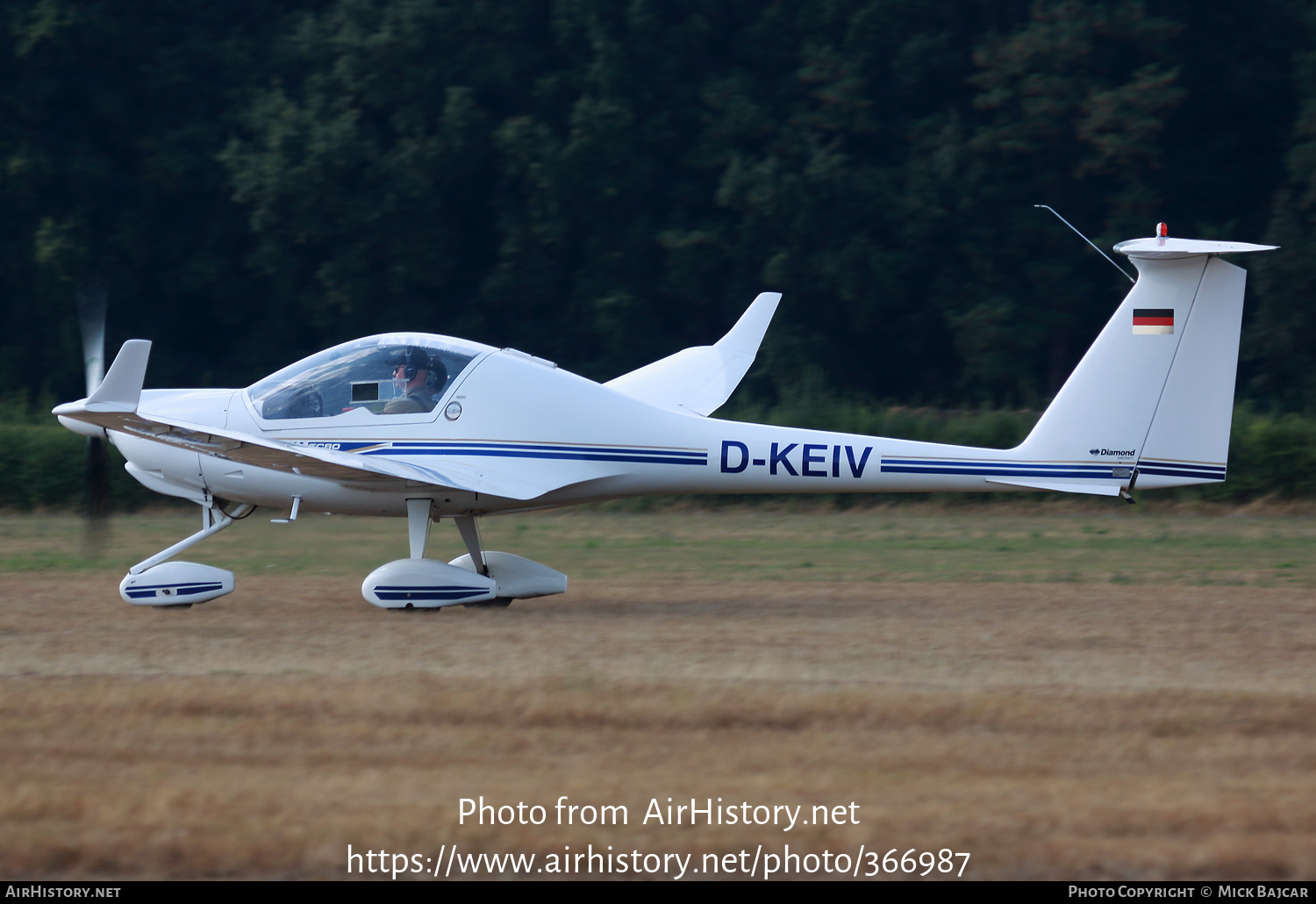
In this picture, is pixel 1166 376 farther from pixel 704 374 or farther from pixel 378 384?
pixel 378 384

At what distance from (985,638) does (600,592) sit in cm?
366

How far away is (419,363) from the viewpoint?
10547mm

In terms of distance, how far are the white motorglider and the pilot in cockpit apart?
0.5 inches

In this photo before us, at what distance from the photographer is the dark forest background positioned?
31156mm

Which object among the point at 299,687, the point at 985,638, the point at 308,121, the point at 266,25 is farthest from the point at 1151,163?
the point at 299,687

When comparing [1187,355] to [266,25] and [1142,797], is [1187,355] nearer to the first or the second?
[1142,797]

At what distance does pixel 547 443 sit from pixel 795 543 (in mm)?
5724

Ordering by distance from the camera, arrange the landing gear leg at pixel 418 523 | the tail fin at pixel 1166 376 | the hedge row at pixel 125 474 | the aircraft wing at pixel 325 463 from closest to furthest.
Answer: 1. the aircraft wing at pixel 325 463
2. the tail fin at pixel 1166 376
3. the landing gear leg at pixel 418 523
4. the hedge row at pixel 125 474

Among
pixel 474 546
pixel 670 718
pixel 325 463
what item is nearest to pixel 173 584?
pixel 325 463

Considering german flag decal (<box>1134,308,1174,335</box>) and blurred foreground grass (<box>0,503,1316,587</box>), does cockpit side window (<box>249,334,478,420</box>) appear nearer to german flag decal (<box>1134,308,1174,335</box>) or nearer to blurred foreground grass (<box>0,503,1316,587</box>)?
blurred foreground grass (<box>0,503,1316,587</box>)

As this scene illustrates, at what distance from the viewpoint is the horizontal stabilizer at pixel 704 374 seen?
41.1 feet

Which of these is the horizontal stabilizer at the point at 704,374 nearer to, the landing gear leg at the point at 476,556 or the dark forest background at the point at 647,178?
the landing gear leg at the point at 476,556

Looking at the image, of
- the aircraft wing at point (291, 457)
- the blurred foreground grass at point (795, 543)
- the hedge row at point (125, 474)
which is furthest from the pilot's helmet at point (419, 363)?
the hedge row at point (125, 474)

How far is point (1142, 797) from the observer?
5465 mm
